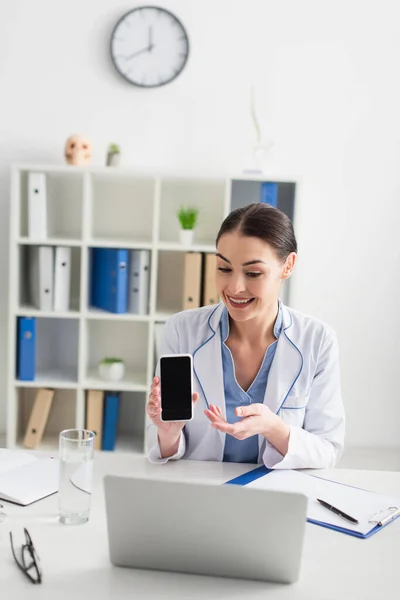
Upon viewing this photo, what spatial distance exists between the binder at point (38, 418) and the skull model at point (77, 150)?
1.08 metres

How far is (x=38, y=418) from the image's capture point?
3.29m

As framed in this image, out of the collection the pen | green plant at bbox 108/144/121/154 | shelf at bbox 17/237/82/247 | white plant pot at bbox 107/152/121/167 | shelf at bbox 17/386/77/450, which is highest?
green plant at bbox 108/144/121/154

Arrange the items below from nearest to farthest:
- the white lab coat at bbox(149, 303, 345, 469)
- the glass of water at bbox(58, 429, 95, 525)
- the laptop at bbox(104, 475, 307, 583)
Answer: the laptop at bbox(104, 475, 307, 583), the glass of water at bbox(58, 429, 95, 525), the white lab coat at bbox(149, 303, 345, 469)

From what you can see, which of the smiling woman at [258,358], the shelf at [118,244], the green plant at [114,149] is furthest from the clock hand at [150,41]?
the smiling woman at [258,358]

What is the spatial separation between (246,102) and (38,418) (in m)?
1.81

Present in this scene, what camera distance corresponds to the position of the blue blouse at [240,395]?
1696mm

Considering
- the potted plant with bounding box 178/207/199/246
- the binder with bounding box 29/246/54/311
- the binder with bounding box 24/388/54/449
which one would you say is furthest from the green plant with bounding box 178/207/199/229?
the binder with bounding box 24/388/54/449

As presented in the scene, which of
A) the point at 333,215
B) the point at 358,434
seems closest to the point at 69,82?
the point at 333,215

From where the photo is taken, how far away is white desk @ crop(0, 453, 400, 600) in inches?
40.1

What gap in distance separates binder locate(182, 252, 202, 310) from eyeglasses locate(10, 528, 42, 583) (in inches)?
82.5

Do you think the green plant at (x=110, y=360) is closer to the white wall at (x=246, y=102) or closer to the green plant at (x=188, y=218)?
the white wall at (x=246, y=102)

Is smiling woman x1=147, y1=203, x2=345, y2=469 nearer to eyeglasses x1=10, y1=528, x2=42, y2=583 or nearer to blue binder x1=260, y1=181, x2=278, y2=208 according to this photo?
→ eyeglasses x1=10, y1=528, x2=42, y2=583

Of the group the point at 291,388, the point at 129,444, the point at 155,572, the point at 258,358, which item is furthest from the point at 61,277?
the point at 155,572

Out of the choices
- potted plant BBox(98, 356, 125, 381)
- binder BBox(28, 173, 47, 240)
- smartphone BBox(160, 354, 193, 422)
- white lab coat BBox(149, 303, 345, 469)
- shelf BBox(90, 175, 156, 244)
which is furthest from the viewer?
shelf BBox(90, 175, 156, 244)
